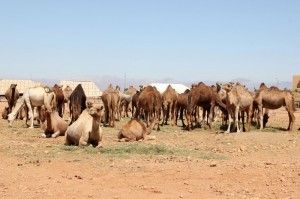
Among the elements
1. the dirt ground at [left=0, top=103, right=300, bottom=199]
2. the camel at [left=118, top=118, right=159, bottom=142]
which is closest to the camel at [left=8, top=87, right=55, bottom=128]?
the camel at [left=118, top=118, right=159, bottom=142]

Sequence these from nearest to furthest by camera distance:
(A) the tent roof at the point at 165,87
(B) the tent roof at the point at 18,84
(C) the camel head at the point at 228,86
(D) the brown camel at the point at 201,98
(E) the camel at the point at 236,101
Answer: (E) the camel at the point at 236,101
(C) the camel head at the point at 228,86
(D) the brown camel at the point at 201,98
(A) the tent roof at the point at 165,87
(B) the tent roof at the point at 18,84

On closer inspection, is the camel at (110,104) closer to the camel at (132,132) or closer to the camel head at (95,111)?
the camel at (132,132)

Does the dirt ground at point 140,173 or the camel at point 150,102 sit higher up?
the camel at point 150,102

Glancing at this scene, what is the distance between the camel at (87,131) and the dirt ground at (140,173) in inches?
20.4

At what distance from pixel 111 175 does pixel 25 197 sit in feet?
6.98

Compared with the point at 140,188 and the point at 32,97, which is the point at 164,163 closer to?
the point at 140,188

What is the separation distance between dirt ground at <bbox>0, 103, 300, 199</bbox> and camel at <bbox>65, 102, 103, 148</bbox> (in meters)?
0.52

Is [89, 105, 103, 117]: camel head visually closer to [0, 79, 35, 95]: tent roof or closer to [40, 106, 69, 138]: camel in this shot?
[40, 106, 69, 138]: camel

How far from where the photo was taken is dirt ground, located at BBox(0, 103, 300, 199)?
326 inches

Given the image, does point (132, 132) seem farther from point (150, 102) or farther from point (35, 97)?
point (35, 97)

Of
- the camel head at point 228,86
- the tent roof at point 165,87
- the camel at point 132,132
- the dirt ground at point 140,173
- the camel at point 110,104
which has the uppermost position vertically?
the tent roof at point 165,87

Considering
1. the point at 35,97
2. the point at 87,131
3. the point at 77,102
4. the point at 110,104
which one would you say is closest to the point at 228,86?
the point at 110,104

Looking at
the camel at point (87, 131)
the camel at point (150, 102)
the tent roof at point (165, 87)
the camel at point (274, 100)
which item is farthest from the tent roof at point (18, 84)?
the camel at point (87, 131)

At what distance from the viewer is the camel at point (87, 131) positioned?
13250 millimetres
